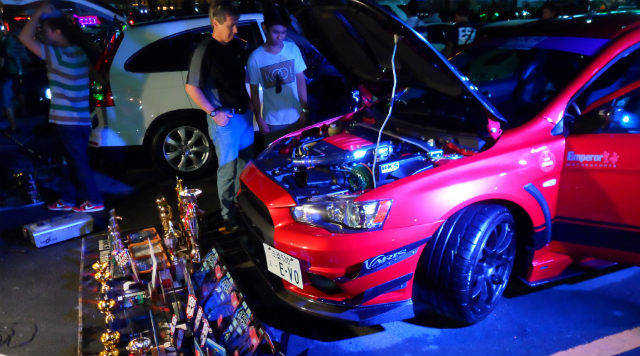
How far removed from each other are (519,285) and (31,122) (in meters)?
7.91

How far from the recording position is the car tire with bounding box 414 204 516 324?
2.36 m

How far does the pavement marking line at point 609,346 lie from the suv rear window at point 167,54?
4275 mm

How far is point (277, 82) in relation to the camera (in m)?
3.76

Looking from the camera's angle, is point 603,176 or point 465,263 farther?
point 603,176

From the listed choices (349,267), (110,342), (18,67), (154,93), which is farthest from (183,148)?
(18,67)

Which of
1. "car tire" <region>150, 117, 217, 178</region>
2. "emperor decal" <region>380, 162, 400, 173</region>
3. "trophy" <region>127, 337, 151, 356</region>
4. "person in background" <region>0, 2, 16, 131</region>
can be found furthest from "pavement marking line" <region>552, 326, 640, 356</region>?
"person in background" <region>0, 2, 16, 131</region>

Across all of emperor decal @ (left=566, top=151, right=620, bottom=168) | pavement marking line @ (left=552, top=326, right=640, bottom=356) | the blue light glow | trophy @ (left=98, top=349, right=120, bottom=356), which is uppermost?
the blue light glow

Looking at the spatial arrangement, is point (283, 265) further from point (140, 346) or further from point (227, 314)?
point (140, 346)

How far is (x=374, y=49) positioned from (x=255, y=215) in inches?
50.1

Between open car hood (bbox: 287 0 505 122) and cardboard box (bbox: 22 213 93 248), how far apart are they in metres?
2.49

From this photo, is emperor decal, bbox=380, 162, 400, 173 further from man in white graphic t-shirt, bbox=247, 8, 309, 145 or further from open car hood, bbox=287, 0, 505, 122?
man in white graphic t-shirt, bbox=247, 8, 309, 145

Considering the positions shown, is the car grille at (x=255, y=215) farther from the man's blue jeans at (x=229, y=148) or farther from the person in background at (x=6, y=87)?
the person in background at (x=6, y=87)

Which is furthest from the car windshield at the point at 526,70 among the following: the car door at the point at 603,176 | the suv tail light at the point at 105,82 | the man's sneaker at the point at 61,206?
the man's sneaker at the point at 61,206

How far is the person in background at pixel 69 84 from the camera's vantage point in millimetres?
4000
